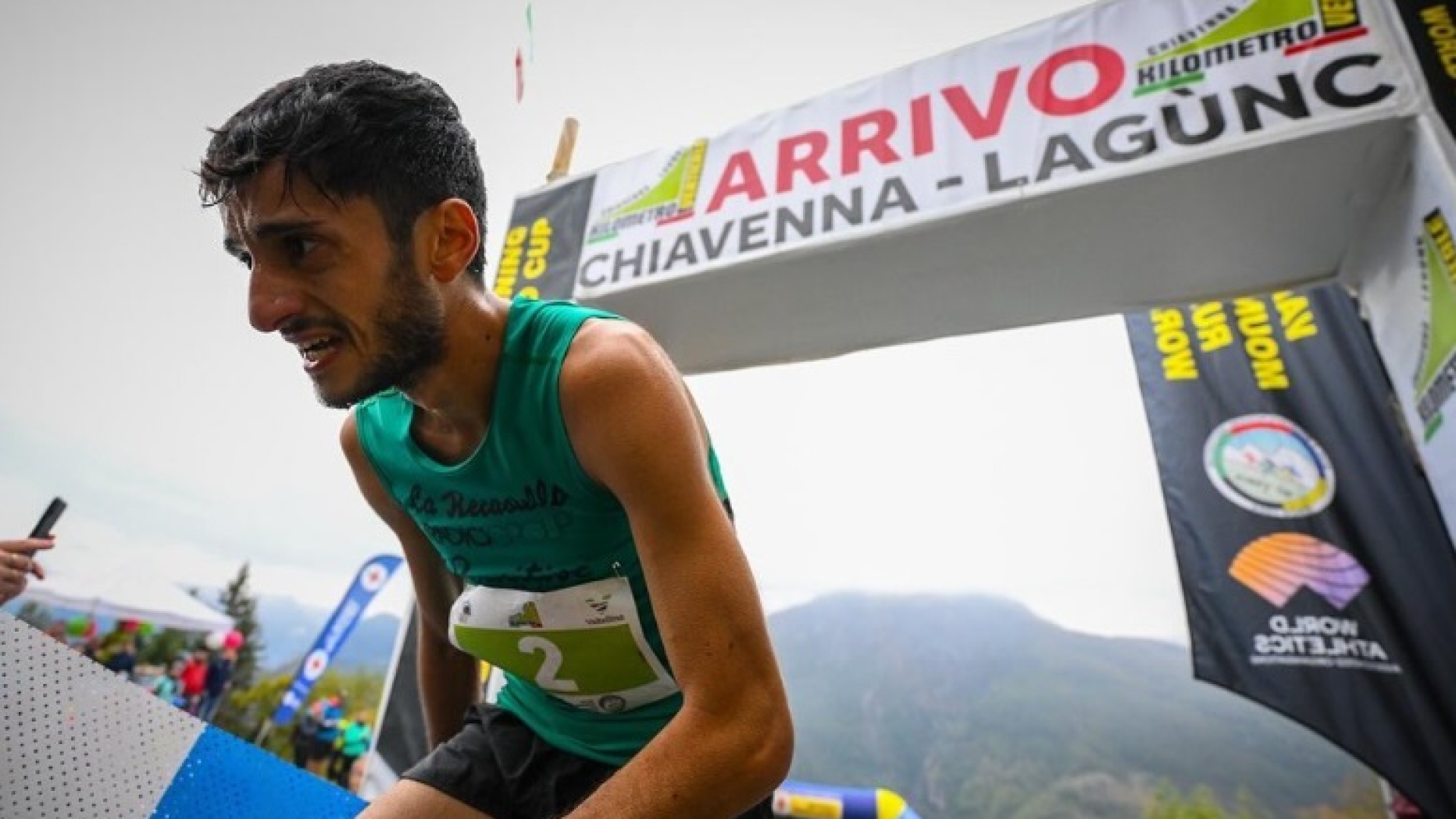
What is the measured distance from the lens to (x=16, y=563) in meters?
1.20

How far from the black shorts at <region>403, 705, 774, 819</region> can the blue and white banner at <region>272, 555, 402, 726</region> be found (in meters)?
6.28

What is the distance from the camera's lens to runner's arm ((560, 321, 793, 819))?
551 mm

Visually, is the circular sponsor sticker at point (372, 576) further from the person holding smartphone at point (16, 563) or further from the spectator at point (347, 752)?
the person holding smartphone at point (16, 563)

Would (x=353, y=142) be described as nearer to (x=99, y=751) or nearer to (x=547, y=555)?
(x=547, y=555)

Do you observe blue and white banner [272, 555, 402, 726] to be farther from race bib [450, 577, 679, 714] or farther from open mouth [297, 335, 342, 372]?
open mouth [297, 335, 342, 372]

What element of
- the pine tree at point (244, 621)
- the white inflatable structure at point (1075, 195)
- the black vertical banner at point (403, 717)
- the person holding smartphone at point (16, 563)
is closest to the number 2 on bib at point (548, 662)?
the person holding smartphone at point (16, 563)

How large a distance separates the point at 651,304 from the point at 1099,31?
1.61 metres

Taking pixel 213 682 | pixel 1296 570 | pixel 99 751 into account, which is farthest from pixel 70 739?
pixel 213 682

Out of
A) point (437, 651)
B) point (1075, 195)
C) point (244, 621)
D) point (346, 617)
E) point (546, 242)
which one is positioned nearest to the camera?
point (437, 651)

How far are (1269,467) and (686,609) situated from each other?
2232mm

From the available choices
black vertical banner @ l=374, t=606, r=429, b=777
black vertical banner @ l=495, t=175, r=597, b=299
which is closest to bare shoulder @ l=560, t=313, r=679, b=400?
black vertical banner @ l=495, t=175, r=597, b=299

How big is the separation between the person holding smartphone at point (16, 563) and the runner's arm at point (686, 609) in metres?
1.19

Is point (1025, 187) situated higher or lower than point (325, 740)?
higher

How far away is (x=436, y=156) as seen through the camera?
85 cm
